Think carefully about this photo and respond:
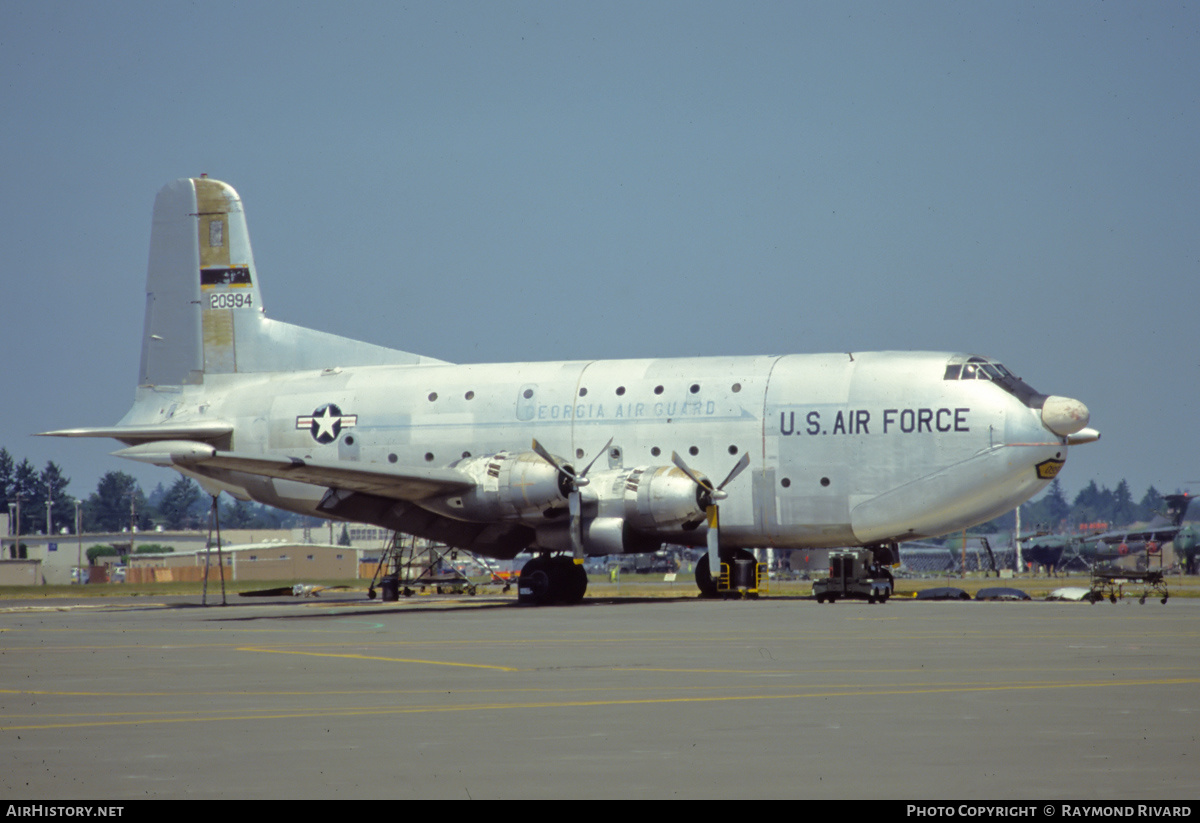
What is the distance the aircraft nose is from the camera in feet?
106

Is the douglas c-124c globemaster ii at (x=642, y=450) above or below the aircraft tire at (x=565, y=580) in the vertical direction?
above

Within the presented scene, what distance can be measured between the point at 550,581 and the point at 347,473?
5.77 metres

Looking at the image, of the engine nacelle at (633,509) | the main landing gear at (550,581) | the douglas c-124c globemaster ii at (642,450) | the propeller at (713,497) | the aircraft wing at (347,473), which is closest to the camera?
the aircraft wing at (347,473)

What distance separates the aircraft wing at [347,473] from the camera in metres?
31.4

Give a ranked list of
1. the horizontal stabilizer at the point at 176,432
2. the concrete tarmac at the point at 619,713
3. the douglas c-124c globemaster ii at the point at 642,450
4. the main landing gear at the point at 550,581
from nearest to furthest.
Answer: the concrete tarmac at the point at 619,713 → the douglas c-124c globemaster ii at the point at 642,450 → the main landing gear at the point at 550,581 → the horizontal stabilizer at the point at 176,432

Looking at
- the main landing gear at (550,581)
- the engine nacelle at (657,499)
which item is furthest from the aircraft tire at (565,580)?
the engine nacelle at (657,499)

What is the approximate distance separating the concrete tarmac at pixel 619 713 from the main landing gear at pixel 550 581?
36.3 ft

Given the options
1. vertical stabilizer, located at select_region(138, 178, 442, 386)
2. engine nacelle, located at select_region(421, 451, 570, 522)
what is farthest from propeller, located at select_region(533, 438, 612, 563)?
vertical stabilizer, located at select_region(138, 178, 442, 386)

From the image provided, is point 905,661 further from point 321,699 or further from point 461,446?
point 461,446

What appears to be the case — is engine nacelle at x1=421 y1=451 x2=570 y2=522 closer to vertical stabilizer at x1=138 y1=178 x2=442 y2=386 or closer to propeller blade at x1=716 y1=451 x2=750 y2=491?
propeller blade at x1=716 y1=451 x2=750 y2=491

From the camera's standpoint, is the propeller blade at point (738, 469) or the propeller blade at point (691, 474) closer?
the propeller blade at point (691, 474)

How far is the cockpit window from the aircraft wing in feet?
38.9

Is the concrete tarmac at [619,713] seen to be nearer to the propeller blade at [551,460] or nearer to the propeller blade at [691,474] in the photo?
the propeller blade at [691,474]

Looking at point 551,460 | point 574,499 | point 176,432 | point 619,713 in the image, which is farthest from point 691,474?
point 619,713
